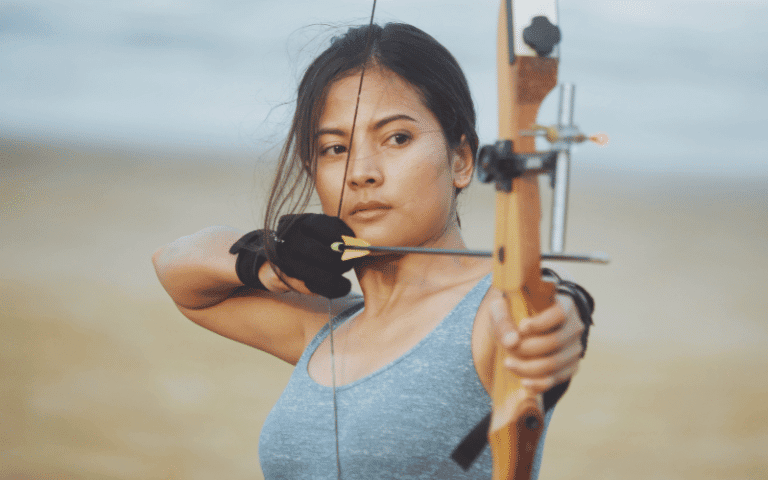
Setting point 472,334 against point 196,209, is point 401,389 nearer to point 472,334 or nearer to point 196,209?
point 472,334

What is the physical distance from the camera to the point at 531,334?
0.79m

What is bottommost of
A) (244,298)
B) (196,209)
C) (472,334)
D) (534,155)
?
(472,334)

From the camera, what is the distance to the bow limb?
845 mm

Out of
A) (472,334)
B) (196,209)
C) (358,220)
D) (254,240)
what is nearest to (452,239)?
(358,220)

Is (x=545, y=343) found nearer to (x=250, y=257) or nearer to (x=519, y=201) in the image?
(x=519, y=201)

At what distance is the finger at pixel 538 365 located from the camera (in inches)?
31.2

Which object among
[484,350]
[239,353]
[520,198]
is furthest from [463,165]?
[239,353]

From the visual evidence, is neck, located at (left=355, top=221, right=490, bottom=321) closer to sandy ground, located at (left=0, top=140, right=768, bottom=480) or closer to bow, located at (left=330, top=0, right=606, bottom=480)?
sandy ground, located at (left=0, top=140, right=768, bottom=480)

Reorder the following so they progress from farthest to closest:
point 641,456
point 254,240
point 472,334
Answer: point 641,456, point 254,240, point 472,334

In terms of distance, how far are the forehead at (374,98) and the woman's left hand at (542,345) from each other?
0.58 meters

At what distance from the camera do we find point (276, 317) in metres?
1.59

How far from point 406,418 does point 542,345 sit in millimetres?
373

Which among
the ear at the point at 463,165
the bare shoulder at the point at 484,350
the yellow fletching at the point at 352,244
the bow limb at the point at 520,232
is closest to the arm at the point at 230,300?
the yellow fletching at the point at 352,244

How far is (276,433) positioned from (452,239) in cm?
49
